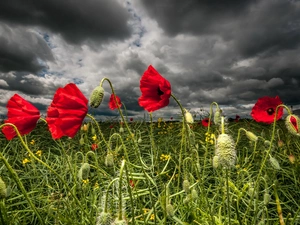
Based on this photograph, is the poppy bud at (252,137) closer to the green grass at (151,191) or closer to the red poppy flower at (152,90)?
the green grass at (151,191)

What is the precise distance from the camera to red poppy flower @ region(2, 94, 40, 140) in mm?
1635

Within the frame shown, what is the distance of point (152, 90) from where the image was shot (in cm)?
187

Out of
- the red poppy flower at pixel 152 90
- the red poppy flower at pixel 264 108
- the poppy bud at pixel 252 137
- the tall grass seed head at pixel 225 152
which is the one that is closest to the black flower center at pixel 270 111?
the red poppy flower at pixel 264 108

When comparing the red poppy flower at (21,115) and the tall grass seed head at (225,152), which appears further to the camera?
the red poppy flower at (21,115)

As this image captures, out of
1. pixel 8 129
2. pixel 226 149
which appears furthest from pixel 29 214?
pixel 226 149

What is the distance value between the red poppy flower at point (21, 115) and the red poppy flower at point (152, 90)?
2.06 feet

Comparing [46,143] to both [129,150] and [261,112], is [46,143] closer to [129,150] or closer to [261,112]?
[129,150]

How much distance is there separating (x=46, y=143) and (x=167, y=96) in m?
4.39

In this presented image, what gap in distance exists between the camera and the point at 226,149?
1320mm

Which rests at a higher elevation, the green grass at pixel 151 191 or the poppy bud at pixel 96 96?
the poppy bud at pixel 96 96

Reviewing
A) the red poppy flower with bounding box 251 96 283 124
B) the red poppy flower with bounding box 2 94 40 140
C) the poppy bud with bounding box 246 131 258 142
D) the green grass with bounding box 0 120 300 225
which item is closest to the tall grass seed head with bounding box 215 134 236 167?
the green grass with bounding box 0 120 300 225

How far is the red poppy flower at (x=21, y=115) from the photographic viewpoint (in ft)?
5.36

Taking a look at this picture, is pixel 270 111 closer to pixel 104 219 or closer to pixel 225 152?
pixel 225 152

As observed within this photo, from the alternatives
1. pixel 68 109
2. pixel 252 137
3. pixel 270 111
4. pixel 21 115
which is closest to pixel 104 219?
pixel 68 109
